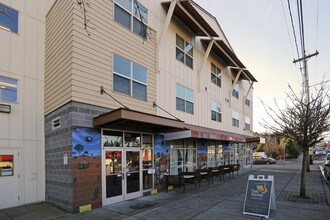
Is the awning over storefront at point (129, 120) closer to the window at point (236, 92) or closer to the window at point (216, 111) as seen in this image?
the window at point (216, 111)

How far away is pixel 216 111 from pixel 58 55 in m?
12.4

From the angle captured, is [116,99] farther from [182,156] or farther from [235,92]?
[235,92]

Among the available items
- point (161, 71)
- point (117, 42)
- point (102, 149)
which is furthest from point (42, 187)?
point (161, 71)

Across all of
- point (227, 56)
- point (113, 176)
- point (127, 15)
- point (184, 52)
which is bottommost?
point (113, 176)

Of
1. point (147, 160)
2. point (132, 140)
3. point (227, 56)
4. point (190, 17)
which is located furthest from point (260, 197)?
point (227, 56)

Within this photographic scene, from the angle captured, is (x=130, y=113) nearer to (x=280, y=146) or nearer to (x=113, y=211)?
(x=113, y=211)

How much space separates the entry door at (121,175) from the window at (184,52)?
6.45 metres

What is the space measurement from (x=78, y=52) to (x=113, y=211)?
5.33 metres

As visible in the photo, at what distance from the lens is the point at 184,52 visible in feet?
50.4

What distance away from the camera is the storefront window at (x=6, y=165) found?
9.02m

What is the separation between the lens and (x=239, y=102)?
994 inches

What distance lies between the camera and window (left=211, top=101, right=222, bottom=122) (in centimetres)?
1844

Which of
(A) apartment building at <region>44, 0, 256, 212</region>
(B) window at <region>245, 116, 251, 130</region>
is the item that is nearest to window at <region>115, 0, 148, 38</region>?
(A) apartment building at <region>44, 0, 256, 212</region>

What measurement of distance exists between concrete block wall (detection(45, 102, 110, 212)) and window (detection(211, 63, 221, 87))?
11295mm
